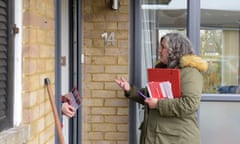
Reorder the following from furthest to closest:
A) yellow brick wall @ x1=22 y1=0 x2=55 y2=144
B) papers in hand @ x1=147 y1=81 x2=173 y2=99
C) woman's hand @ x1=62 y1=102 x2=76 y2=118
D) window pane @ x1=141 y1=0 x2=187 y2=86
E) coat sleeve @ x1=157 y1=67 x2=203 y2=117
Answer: window pane @ x1=141 y1=0 x2=187 y2=86 < papers in hand @ x1=147 y1=81 x2=173 y2=99 < coat sleeve @ x1=157 y1=67 x2=203 y2=117 < woman's hand @ x1=62 y1=102 x2=76 y2=118 < yellow brick wall @ x1=22 y1=0 x2=55 y2=144

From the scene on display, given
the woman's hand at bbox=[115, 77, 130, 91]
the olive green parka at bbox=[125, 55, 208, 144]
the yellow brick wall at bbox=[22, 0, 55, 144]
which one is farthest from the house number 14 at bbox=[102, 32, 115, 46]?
the yellow brick wall at bbox=[22, 0, 55, 144]

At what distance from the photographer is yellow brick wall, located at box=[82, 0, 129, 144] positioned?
3674 millimetres

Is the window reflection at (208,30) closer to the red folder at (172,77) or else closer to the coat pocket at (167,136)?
the red folder at (172,77)

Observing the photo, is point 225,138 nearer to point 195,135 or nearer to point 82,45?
point 195,135

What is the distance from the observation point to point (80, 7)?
3605 millimetres

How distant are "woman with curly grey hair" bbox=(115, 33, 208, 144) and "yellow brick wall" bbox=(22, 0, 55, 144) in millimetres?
824

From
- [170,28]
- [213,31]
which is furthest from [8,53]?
[213,31]

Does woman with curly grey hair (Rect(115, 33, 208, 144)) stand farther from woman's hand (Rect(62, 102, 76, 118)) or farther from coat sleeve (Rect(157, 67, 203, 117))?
woman's hand (Rect(62, 102, 76, 118))

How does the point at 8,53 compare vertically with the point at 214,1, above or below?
below

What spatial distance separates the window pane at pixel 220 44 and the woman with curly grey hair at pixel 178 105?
112cm

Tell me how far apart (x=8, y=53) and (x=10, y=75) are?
105 mm

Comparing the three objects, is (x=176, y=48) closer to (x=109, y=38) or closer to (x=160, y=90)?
(x=160, y=90)

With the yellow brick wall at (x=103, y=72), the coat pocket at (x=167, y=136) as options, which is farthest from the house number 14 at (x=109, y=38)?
the coat pocket at (x=167, y=136)

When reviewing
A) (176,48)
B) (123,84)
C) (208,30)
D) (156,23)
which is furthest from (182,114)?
(208,30)
